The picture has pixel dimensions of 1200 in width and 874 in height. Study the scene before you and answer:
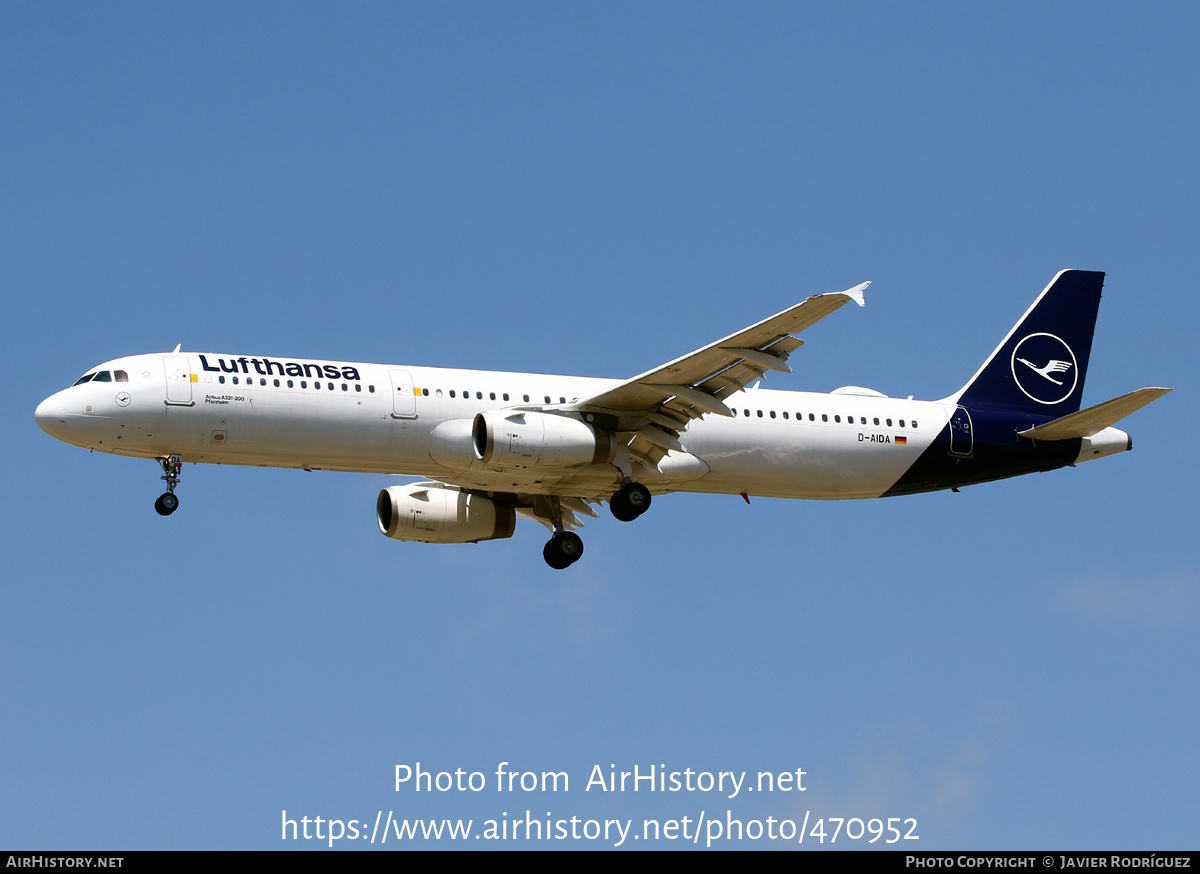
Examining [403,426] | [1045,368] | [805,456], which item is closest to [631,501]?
[805,456]

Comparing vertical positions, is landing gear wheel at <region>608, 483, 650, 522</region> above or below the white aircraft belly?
below

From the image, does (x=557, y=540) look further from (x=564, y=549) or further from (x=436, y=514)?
(x=436, y=514)

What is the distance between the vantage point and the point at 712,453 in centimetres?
3756

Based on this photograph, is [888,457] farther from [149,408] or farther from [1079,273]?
[149,408]

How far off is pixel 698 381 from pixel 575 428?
2.93 m

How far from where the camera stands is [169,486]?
34.7 meters

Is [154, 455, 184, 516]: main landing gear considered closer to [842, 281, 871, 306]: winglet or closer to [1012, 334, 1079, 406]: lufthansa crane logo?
[842, 281, 871, 306]: winglet

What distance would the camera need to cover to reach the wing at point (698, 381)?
1283 inches

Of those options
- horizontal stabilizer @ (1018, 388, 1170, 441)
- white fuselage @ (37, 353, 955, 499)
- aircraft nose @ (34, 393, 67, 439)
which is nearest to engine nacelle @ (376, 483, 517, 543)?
white fuselage @ (37, 353, 955, 499)

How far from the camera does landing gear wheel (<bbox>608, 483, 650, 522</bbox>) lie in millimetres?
36688

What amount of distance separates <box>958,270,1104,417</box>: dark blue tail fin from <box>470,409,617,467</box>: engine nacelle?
37.9 feet

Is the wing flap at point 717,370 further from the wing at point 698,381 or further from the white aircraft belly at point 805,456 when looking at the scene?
the white aircraft belly at point 805,456

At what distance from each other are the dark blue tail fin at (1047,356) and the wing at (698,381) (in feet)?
30.1
